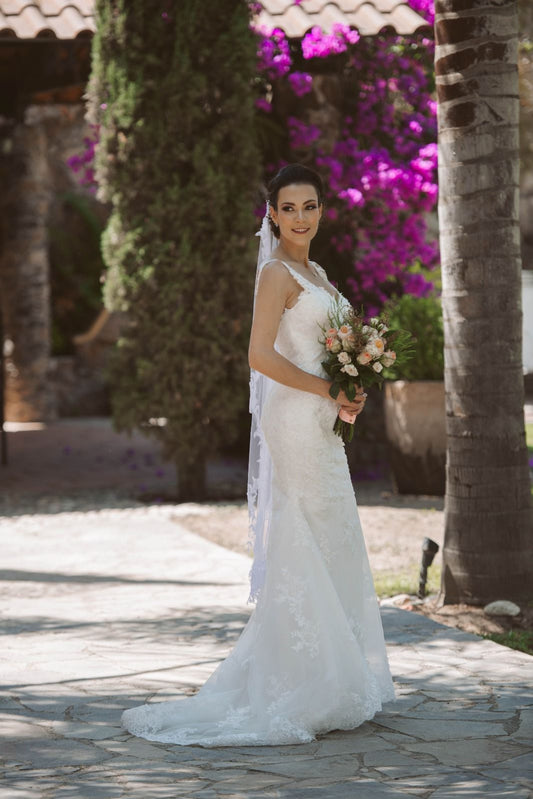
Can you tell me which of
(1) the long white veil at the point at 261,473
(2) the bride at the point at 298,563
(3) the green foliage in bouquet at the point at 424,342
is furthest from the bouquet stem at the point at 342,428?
(3) the green foliage in bouquet at the point at 424,342

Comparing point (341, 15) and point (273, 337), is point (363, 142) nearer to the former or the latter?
point (341, 15)

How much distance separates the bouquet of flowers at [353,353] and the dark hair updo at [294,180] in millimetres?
471

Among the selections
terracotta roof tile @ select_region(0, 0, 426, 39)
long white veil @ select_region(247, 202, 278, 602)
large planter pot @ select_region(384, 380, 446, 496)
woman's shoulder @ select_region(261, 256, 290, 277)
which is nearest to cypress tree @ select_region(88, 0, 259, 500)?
terracotta roof tile @ select_region(0, 0, 426, 39)

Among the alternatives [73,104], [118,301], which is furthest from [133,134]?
[73,104]

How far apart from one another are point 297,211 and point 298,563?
1274 mm

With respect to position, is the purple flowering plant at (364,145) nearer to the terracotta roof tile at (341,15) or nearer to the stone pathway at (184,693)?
the terracotta roof tile at (341,15)

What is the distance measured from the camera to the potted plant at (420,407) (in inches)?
394

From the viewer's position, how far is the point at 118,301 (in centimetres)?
1014

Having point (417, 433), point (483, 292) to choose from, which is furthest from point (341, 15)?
point (483, 292)

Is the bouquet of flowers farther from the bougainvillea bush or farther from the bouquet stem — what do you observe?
the bougainvillea bush

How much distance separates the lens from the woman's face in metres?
4.33

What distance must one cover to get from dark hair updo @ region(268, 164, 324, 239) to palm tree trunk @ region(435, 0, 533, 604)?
1674 mm

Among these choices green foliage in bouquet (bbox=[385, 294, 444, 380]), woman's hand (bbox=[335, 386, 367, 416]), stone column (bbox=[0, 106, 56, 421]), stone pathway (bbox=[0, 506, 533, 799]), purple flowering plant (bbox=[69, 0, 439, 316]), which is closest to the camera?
stone pathway (bbox=[0, 506, 533, 799])

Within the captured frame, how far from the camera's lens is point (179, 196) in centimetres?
987
